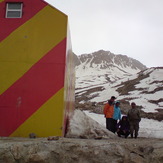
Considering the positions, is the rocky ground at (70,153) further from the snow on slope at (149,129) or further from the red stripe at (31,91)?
the snow on slope at (149,129)

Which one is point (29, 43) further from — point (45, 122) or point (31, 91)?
point (45, 122)

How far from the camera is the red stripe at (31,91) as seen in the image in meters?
4.26

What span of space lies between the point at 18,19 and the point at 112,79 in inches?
3652

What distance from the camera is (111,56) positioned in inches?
A: 6949

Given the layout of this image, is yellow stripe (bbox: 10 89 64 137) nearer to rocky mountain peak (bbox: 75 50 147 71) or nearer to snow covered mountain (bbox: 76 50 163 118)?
snow covered mountain (bbox: 76 50 163 118)

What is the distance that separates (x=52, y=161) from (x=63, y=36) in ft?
8.44

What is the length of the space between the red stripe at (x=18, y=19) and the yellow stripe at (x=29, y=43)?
0.09 meters

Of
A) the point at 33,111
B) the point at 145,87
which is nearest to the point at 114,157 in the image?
the point at 33,111

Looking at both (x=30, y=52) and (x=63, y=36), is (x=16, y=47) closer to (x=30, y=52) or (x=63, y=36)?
(x=30, y=52)

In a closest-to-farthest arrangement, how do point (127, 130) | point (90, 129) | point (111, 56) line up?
1. point (90, 129)
2. point (127, 130)
3. point (111, 56)

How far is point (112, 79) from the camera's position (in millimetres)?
96312

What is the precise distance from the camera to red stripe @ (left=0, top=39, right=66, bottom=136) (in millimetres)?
4262

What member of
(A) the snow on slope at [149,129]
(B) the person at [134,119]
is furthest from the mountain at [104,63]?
(B) the person at [134,119]

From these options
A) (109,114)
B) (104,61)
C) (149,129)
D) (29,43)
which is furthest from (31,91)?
(104,61)
